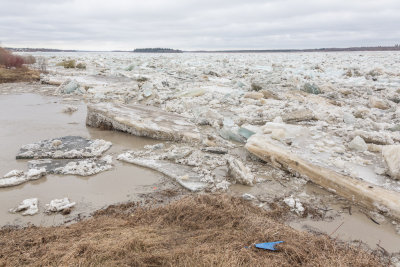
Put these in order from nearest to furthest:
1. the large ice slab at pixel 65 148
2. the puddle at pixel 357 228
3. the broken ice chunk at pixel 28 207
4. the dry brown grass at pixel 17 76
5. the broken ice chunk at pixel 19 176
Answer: the puddle at pixel 357 228
the broken ice chunk at pixel 28 207
the broken ice chunk at pixel 19 176
the large ice slab at pixel 65 148
the dry brown grass at pixel 17 76

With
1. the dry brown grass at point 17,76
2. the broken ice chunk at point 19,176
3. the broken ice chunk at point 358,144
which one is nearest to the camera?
the broken ice chunk at point 19,176

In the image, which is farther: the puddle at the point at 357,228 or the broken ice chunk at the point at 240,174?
the broken ice chunk at the point at 240,174

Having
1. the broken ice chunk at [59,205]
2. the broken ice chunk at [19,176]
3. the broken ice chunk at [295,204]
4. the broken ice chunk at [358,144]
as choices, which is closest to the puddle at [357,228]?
the broken ice chunk at [295,204]

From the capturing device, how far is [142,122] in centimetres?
517

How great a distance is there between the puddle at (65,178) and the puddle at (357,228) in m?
1.85

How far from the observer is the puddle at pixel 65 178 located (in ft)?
9.04

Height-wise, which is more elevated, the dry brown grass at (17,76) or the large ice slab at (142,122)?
the dry brown grass at (17,76)

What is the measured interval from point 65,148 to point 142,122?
1.47 metres

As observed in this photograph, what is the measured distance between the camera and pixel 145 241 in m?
1.99

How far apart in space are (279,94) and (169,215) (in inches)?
275

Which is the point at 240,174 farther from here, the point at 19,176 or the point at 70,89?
the point at 70,89

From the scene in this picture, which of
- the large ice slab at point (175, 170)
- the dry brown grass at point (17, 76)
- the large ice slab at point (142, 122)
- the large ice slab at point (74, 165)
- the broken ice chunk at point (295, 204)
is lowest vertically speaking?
the broken ice chunk at point (295, 204)

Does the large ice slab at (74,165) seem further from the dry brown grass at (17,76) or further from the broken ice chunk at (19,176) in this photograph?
the dry brown grass at (17,76)

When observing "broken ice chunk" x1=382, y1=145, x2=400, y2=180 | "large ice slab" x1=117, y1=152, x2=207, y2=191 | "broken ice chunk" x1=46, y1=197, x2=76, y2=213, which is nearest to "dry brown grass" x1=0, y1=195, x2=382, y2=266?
"broken ice chunk" x1=46, y1=197, x2=76, y2=213
